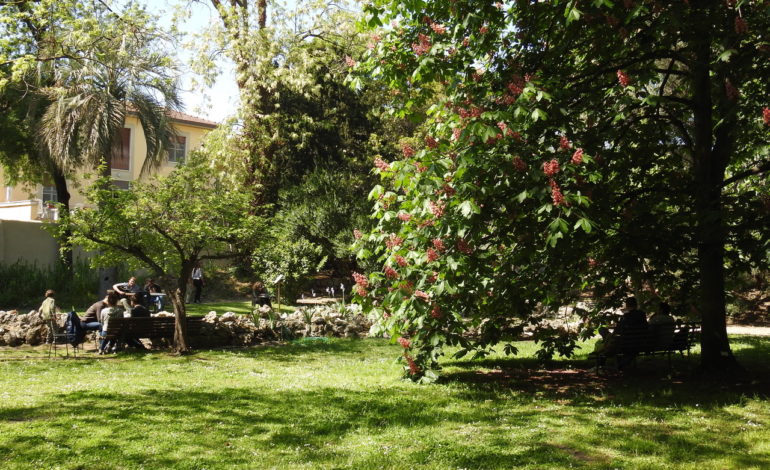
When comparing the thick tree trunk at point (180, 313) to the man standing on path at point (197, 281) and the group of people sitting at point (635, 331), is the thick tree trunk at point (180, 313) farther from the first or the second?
the man standing on path at point (197, 281)

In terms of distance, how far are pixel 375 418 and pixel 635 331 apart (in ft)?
14.9

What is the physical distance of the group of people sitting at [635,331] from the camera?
985cm

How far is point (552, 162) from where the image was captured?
7.07 meters

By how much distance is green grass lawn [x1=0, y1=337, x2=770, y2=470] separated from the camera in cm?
583

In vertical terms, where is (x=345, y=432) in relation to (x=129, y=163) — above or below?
below

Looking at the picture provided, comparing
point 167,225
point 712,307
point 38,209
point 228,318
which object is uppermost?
point 38,209

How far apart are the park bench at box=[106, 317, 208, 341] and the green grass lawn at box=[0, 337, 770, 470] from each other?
5.74 ft

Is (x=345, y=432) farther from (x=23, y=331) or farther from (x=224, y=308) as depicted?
(x=224, y=308)

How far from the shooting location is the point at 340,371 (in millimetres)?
11156

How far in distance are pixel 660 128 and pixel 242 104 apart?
66.2 ft

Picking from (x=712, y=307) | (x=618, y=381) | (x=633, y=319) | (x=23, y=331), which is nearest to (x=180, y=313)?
(x=23, y=331)

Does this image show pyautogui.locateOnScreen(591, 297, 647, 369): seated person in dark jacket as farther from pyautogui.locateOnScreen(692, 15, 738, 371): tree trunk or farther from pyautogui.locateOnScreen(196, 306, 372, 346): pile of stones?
pyautogui.locateOnScreen(196, 306, 372, 346): pile of stones

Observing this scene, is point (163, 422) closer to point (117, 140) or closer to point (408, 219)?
point (408, 219)

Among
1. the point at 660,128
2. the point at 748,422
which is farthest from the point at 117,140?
the point at 748,422
